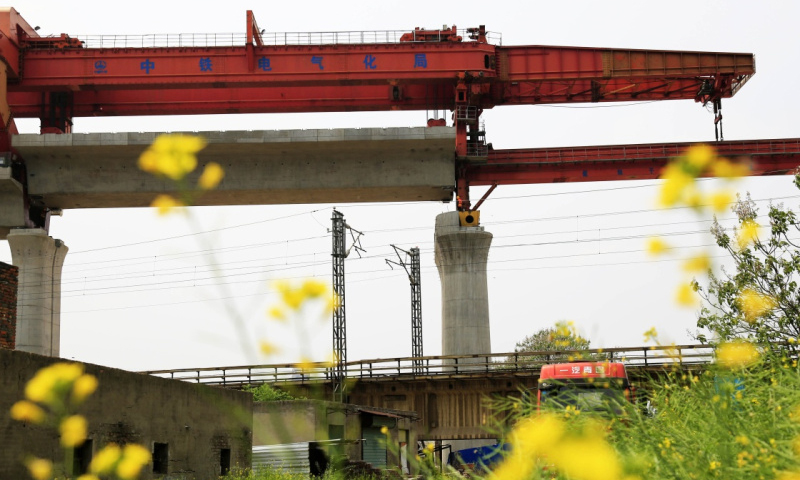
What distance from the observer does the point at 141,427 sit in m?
19.0

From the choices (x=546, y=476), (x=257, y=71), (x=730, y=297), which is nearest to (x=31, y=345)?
(x=257, y=71)

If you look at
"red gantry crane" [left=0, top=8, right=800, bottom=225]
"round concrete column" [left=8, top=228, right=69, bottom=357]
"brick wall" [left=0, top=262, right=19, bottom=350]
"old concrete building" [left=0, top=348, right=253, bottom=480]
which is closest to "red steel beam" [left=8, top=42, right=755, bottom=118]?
"red gantry crane" [left=0, top=8, right=800, bottom=225]

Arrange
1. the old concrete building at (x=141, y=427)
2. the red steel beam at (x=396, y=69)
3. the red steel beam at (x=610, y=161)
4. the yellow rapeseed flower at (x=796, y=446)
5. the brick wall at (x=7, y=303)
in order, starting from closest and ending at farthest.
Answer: the yellow rapeseed flower at (x=796, y=446), the old concrete building at (x=141, y=427), the brick wall at (x=7, y=303), the red steel beam at (x=396, y=69), the red steel beam at (x=610, y=161)

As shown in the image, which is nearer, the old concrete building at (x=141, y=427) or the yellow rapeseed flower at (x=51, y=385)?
the yellow rapeseed flower at (x=51, y=385)

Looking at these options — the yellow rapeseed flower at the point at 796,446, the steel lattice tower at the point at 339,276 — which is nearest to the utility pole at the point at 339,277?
the steel lattice tower at the point at 339,276

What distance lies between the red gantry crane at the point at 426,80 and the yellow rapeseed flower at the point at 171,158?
33693 mm

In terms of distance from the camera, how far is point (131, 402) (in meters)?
18.7

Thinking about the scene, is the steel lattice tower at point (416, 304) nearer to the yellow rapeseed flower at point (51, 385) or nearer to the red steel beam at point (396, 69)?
the red steel beam at point (396, 69)

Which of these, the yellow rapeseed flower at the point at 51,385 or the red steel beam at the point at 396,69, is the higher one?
the red steel beam at the point at 396,69

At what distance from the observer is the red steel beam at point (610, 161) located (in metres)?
36.9

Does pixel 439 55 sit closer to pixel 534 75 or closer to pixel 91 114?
pixel 534 75

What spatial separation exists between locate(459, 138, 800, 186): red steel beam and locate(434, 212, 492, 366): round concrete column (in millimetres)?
2418

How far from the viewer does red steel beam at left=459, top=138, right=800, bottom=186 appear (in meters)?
36.9

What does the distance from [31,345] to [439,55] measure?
2003 centimetres
